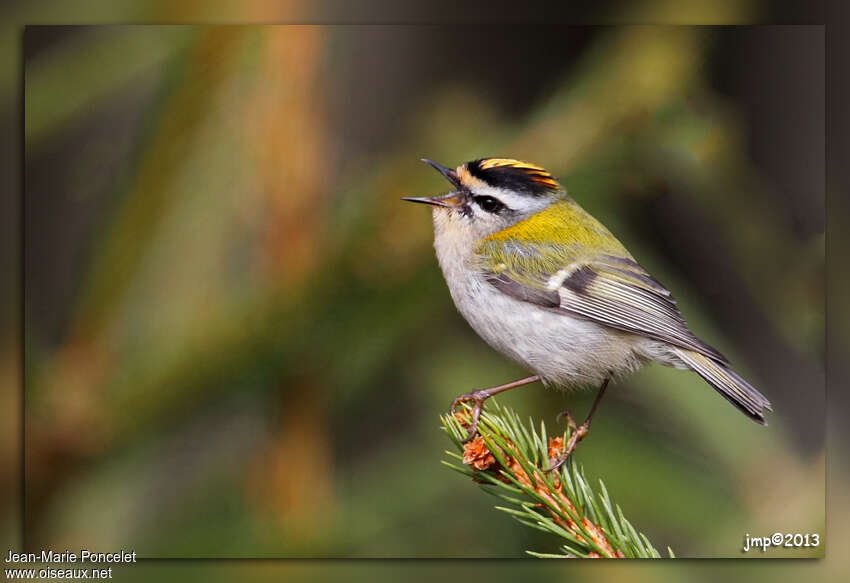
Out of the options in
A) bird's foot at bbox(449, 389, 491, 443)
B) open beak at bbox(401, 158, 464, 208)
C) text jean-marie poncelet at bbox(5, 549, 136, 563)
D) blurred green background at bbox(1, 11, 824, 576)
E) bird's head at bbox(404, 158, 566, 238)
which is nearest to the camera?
blurred green background at bbox(1, 11, 824, 576)

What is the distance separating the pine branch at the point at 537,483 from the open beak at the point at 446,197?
15.9 inches

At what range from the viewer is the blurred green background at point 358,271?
50.6 inches

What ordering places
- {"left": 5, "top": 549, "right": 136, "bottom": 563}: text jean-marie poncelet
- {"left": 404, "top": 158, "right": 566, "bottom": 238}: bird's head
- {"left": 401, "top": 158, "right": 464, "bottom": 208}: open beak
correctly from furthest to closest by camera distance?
{"left": 5, "top": 549, "right": 136, "bottom": 563}: text jean-marie poncelet, {"left": 404, "top": 158, "right": 566, "bottom": 238}: bird's head, {"left": 401, "top": 158, "right": 464, "bottom": 208}: open beak

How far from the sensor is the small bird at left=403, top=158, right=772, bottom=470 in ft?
5.53

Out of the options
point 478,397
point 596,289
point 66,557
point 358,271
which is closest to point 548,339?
point 596,289

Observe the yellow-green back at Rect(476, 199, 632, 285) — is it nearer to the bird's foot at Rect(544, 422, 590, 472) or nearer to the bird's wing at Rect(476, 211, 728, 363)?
the bird's wing at Rect(476, 211, 728, 363)

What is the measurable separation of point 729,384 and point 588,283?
0.34m

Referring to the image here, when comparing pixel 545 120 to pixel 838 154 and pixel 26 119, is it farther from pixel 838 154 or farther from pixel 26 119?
pixel 26 119

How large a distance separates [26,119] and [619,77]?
1217 millimetres

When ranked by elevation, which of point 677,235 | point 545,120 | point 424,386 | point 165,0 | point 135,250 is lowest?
point 424,386

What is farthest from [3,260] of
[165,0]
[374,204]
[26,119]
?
[374,204]

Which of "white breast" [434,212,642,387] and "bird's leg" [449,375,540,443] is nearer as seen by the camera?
"bird's leg" [449,375,540,443]

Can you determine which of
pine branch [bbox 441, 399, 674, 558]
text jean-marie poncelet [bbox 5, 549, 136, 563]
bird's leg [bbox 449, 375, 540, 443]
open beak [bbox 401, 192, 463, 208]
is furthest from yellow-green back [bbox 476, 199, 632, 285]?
text jean-marie poncelet [bbox 5, 549, 136, 563]

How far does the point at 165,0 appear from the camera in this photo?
1.70 metres
